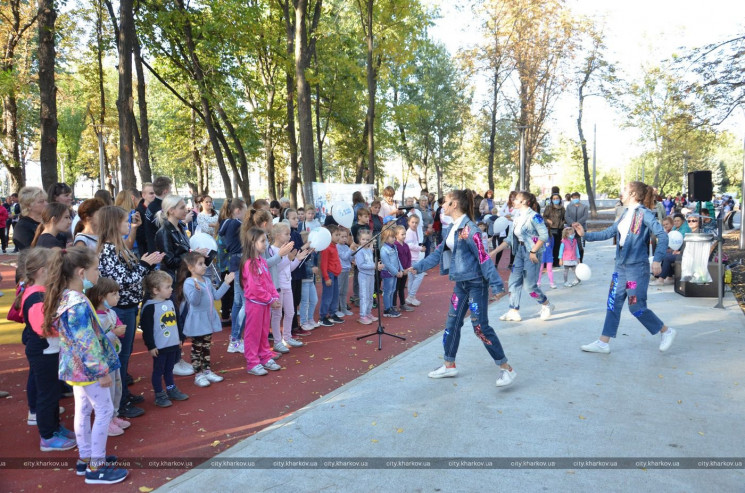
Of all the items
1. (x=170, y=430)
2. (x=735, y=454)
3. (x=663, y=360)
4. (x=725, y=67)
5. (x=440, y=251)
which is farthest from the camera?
(x=725, y=67)

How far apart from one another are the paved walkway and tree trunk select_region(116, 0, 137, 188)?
933 centimetres

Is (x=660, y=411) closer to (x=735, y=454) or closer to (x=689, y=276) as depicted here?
(x=735, y=454)

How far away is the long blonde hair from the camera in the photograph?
4730 mm

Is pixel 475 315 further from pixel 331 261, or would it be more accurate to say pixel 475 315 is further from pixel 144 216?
pixel 144 216

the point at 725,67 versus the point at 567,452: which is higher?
the point at 725,67

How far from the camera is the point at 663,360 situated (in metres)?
6.24

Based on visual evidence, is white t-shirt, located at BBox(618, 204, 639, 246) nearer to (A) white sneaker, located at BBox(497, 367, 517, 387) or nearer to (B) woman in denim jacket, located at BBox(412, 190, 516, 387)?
(B) woman in denim jacket, located at BBox(412, 190, 516, 387)

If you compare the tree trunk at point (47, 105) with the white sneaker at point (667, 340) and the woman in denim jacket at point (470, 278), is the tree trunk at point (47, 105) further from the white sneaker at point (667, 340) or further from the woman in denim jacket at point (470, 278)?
the white sneaker at point (667, 340)

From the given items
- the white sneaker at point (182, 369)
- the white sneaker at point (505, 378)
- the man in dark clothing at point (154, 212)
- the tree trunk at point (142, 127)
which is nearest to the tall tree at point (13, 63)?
the tree trunk at point (142, 127)

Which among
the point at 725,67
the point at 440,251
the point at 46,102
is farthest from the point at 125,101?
the point at 725,67

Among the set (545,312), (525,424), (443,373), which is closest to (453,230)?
(443,373)

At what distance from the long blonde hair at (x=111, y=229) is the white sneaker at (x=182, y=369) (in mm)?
1828

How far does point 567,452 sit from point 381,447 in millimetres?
1439

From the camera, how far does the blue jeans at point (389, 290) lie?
9.24 m
